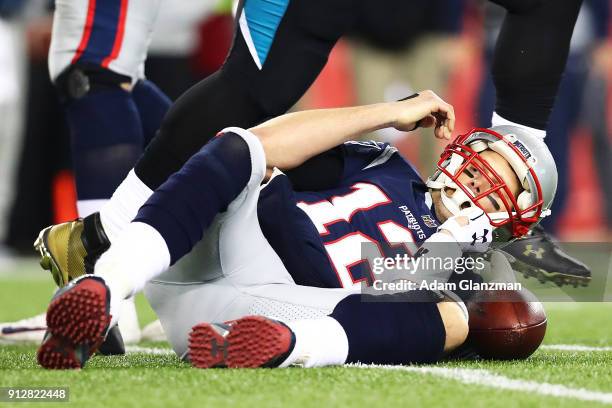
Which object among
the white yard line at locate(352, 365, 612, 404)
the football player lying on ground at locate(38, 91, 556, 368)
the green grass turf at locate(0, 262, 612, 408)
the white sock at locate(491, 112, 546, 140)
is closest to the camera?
the green grass turf at locate(0, 262, 612, 408)

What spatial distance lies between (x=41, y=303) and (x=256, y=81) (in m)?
1.88

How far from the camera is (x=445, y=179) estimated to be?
8.98 feet

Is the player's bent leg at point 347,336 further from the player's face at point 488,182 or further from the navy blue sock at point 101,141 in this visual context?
the navy blue sock at point 101,141

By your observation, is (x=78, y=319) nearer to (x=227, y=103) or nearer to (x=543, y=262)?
(x=227, y=103)

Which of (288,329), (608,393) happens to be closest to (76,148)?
(288,329)

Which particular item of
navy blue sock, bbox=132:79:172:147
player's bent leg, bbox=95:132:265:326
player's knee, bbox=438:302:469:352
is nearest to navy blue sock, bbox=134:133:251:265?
player's bent leg, bbox=95:132:265:326

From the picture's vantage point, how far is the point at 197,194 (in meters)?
2.29

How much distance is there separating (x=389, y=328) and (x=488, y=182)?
49cm

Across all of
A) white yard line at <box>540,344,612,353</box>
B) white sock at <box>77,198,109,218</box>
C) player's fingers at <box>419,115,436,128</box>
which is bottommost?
white yard line at <box>540,344,612,353</box>

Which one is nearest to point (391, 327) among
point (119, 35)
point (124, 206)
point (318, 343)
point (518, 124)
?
point (318, 343)

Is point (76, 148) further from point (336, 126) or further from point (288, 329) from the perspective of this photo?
point (288, 329)

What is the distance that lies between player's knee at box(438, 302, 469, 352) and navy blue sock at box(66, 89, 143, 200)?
1.07 metres

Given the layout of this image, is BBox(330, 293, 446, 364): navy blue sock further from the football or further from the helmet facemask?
the helmet facemask

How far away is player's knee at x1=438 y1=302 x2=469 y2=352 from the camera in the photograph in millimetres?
2502
